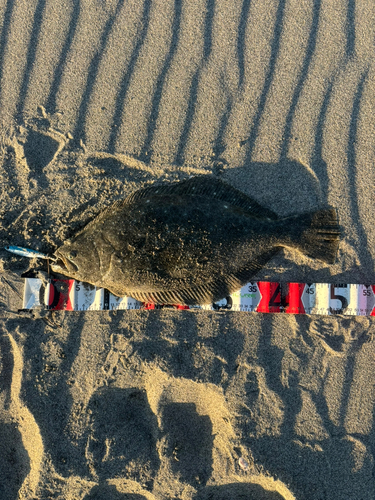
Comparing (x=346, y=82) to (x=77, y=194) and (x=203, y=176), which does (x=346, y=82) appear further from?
(x=77, y=194)

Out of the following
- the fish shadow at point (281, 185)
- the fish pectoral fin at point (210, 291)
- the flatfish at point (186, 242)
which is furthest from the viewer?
the fish shadow at point (281, 185)

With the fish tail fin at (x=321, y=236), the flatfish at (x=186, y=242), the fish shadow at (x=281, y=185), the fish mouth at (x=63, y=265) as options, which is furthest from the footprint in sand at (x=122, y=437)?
the fish shadow at (x=281, y=185)

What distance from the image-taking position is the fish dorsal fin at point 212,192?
283 cm

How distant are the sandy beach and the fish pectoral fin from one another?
16 cm

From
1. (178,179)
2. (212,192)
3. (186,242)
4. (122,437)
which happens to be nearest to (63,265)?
(186,242)

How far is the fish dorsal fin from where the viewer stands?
2828mm

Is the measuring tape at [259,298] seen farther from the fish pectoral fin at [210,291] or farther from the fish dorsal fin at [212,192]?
the fish dorsal fin at [212,192]

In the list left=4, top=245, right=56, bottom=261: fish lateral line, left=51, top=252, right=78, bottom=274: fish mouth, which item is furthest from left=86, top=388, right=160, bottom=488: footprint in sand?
left=4, top=245, right=56, bottom=261: fish lateral line

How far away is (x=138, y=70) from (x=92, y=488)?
3.74 meters

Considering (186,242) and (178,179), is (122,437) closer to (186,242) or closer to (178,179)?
(186,242)

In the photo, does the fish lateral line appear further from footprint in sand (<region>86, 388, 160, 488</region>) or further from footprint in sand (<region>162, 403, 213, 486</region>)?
footprint in sand (<region>162, 403, 213, 486</region>)

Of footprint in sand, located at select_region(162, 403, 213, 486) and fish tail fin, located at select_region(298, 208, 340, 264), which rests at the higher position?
fish tail fin, located at select_region(298, 208, 340, 264)

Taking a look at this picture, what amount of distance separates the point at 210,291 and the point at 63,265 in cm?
131

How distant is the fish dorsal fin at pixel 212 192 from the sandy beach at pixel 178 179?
126 mm
